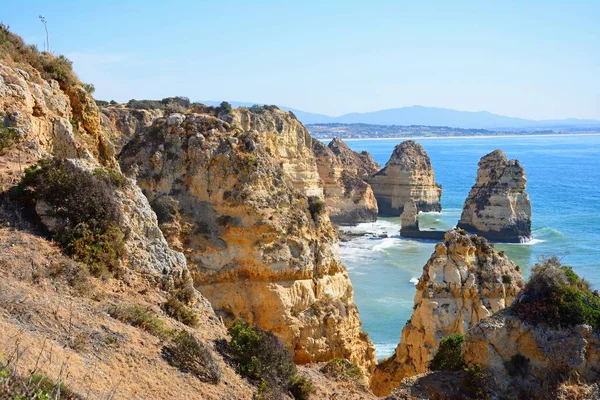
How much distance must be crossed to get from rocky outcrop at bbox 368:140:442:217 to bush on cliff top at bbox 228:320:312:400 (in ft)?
231

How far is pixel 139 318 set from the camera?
10516 millimetres

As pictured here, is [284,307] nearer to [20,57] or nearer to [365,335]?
[365,335]

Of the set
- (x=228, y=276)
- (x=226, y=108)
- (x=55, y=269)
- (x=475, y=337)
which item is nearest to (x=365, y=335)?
(x=228, y=276)

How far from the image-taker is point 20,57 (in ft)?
50.8

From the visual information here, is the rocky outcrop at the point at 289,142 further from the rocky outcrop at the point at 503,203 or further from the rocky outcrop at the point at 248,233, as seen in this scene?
the rocky outcrop at the point at 248,233

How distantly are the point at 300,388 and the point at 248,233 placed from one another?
7.19 metres

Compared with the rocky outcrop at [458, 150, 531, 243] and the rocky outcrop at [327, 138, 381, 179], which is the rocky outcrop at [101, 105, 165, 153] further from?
the rocky outcrop at [327, 138, 381, 179]

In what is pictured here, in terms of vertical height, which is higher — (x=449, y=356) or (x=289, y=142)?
(x=289, y=142)

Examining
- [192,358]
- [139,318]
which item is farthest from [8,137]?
[192,358]

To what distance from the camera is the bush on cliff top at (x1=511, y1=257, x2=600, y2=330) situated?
12008 mm

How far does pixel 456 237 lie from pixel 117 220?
1196cm

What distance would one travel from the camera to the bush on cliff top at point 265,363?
11.2 metres

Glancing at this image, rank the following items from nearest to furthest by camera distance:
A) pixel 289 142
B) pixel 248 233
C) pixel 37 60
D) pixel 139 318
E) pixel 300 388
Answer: pixel 139 318 < pixel 300 388 < pixel 37 60 < pixel 248 233 < pixel 289 142

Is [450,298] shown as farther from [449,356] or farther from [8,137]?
[8,137]
